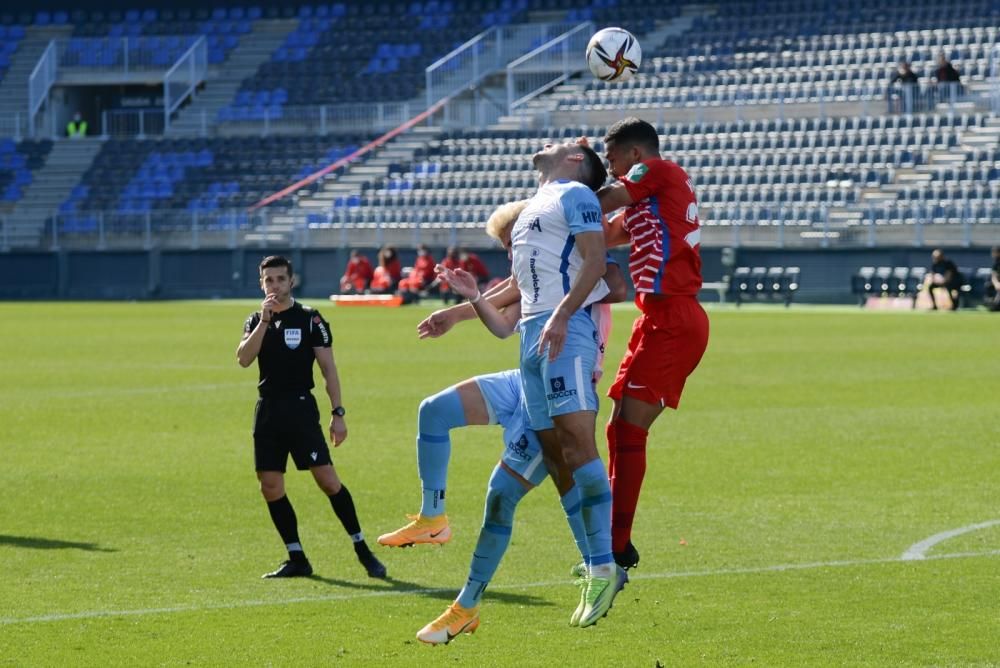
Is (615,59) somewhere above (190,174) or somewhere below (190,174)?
above

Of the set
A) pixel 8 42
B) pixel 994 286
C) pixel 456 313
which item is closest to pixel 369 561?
pixel 456 313

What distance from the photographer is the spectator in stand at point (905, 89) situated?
44781 millimetres

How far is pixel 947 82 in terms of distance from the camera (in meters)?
44.7

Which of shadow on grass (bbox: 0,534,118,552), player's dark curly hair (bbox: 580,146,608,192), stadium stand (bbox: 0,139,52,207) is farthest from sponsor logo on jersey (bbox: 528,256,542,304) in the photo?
stadium stand (bbox: 0,139,52,207)

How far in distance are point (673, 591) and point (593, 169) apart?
7.92ft

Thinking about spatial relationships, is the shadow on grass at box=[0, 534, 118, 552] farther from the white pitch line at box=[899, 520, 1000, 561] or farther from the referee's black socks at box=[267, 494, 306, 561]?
the white pitch line at box=[899, 520, 1000, 561]

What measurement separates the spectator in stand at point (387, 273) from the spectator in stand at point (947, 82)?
1434 centimetres

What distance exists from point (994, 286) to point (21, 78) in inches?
1404

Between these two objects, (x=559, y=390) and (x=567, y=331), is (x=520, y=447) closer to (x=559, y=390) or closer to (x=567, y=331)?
(x=559, y=390)

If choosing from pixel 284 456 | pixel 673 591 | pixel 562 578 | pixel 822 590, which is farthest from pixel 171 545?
pixel 822 590

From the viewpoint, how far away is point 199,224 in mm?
50125

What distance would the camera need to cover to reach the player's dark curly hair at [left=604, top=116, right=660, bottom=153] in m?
8.98

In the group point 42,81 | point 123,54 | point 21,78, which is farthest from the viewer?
point 21,78

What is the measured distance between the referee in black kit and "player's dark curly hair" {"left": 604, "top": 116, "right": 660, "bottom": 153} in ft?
7.19
